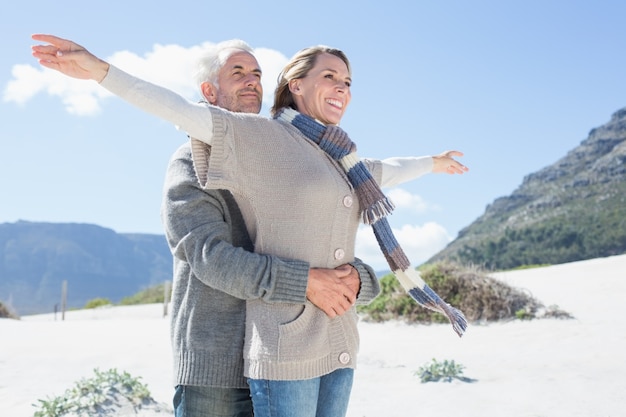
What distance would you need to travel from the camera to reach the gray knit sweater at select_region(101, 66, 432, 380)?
210cm

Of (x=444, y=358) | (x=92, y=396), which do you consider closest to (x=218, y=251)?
(x=92, y=396)

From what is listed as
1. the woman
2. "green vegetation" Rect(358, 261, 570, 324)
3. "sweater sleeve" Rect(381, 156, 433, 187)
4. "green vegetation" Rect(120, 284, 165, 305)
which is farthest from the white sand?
"green vegetation" Rect(120, 284, 165, 305)

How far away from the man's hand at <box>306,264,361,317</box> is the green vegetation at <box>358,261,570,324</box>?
708 cm

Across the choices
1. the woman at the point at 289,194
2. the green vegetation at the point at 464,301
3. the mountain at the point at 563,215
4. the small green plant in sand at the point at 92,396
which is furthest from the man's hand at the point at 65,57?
the mountain at the point at 563,215

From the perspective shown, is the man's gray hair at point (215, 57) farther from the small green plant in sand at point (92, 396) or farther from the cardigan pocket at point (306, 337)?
the small green plant in sand at point (92, 396)

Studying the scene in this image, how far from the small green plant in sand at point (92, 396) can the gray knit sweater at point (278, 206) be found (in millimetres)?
2766

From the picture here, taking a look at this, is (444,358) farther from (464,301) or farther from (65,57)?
(65,57)

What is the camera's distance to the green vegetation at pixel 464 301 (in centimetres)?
895

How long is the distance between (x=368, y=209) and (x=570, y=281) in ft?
33.0

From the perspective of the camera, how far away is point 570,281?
37.6ft

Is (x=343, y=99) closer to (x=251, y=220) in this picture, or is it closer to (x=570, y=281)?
(x=251, y=220)

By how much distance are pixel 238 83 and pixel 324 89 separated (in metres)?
0.36

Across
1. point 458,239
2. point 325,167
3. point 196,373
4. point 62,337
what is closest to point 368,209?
point 325,167

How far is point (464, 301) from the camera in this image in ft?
30.3
